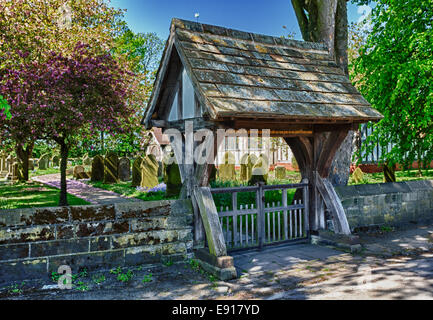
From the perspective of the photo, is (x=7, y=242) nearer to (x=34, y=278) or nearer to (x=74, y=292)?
(x=34, y=278)

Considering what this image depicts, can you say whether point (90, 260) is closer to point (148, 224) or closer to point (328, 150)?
point (148, 224)

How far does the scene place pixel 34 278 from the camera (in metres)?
5.47

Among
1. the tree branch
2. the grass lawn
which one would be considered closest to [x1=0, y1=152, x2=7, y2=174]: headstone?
the grass lawn

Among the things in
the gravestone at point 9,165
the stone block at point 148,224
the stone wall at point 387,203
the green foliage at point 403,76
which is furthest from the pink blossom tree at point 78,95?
the gravestone at point 9,165

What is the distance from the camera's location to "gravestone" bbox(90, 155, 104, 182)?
→ 59.7ft

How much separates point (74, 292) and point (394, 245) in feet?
20.1

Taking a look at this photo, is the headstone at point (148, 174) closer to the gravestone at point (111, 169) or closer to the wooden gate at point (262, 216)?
the gravestone at point (111, 169)

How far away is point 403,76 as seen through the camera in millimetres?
10734

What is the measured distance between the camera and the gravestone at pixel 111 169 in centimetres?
1686

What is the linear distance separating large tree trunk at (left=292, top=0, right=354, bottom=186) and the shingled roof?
6.75 feet

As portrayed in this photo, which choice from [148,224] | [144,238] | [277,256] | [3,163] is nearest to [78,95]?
[148,224]

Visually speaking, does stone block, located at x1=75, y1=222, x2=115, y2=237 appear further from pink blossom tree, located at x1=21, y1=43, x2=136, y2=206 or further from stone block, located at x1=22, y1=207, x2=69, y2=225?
pink blossom tree, located at x1=21, y1=43, x2=136, y2=206

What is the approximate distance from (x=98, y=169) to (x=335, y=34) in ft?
41.6

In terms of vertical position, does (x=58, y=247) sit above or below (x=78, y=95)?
below
